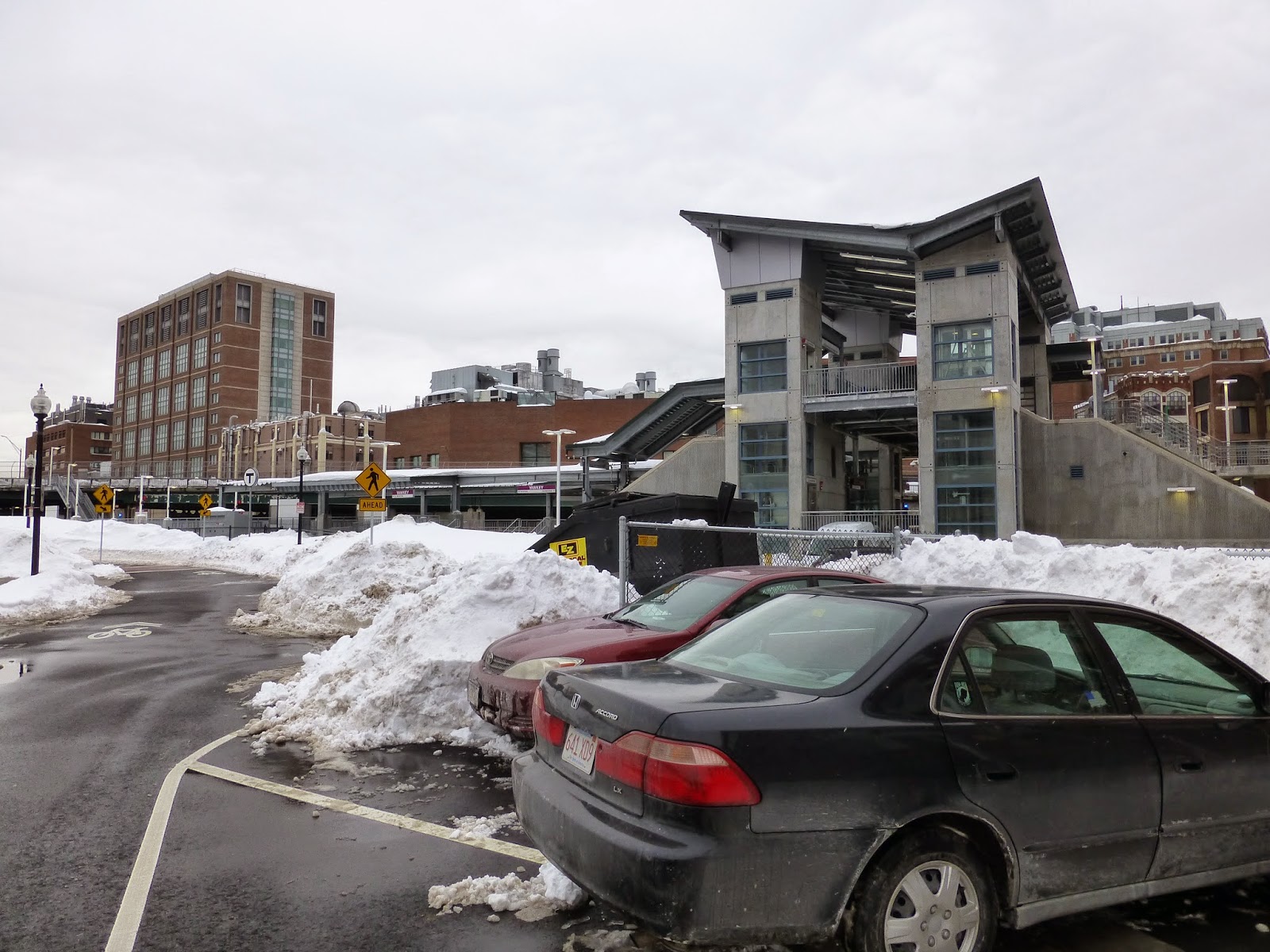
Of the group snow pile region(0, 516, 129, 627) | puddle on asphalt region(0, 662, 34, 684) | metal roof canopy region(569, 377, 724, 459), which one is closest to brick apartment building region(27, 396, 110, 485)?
metal roof canopy region(569, 377, 724, 459)

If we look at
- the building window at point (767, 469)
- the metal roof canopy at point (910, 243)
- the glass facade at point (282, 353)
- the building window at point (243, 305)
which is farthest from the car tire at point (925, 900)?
the building window at point (243, 305)

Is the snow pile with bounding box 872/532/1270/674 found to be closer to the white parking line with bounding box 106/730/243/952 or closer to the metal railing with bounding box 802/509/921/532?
the white parking line with bounding box 106/730/243/952

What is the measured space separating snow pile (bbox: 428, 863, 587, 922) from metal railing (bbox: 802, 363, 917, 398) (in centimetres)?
3130

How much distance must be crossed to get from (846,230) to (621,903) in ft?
106

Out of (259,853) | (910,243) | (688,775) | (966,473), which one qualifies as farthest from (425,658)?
(910,243)

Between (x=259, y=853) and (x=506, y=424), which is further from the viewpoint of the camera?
(x=506, y=424)

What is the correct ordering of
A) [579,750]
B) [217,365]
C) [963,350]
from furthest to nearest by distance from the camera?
1. [217,365]
2. [963,350]
3. [579,750]

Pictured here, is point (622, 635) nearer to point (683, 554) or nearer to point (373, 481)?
point (683, 554)

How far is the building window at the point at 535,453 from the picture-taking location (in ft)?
264

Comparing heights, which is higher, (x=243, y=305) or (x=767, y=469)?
(x=243, y=305)

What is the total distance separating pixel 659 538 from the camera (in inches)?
424

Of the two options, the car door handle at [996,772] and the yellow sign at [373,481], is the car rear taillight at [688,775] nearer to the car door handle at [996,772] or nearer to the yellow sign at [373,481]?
the car door handle at [996,772]

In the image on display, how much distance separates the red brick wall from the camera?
79.4 m

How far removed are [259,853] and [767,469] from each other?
31372 mm
